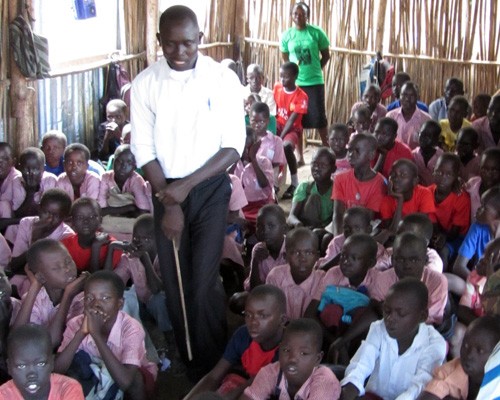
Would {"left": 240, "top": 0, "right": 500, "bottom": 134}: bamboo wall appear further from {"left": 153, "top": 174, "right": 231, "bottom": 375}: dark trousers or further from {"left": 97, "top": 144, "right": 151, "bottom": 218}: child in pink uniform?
{"left": 153, "top": 174, "right": 231, "bottom": 375}: dark trousers

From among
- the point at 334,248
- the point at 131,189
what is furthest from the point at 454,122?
the point at 131,189

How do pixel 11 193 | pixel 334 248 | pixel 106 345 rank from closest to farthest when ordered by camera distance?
1. pixel 106 345
2. pixel 334 248
3. pixel 11 193

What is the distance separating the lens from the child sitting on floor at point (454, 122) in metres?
5.98

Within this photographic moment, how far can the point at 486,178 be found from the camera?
4699mm

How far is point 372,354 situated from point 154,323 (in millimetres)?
1629

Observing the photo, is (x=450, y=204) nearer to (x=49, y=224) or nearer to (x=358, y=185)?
(x=358, y=185)

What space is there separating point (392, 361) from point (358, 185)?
1.80m

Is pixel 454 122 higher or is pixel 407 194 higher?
pixel 454 122

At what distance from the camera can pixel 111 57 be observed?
7031 mm

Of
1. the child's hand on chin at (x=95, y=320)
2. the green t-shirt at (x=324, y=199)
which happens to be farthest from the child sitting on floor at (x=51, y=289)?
the green t-shirt at (x=324, y=199)

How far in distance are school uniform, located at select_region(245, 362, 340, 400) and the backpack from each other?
10.7ft

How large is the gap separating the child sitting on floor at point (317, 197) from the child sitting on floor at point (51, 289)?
178 cm

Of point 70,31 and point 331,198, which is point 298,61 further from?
point 331,198

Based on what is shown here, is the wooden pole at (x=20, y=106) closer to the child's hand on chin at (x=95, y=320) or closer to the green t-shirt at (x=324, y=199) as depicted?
the green t-shirt at (x=324, y=199)
